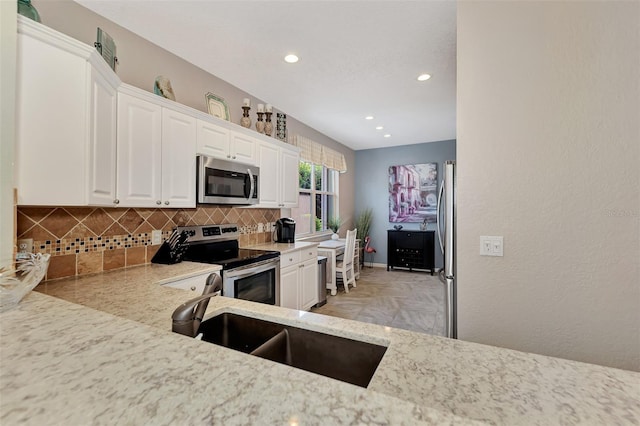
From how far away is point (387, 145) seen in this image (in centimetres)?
633

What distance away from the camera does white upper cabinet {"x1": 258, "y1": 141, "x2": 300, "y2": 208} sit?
3280 mm

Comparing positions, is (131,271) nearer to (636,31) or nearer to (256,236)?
(256,236)

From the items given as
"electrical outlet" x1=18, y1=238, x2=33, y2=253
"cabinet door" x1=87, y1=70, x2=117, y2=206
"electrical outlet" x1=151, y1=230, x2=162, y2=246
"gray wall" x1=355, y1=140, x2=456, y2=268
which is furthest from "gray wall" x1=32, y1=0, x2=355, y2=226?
"gray wall" x1=355, y1=140, x2=456, y2=268

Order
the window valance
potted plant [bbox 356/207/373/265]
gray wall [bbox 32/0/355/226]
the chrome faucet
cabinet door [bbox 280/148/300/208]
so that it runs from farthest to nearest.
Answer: potted plant [bbox 356/207/373/265] → the window valance → cabinet door [bbox 280/148/300/208] → gray wall [bbox 32/0/355/226] → the chrome faucet

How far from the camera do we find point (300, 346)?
1.09m

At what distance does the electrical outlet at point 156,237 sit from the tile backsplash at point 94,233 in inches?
1.0

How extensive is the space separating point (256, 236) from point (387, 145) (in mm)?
3970

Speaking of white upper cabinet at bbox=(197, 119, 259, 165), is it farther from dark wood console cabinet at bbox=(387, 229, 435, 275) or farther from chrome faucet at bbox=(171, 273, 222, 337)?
dark wood console cabinet at bbox=(387, 229, 435, 275)

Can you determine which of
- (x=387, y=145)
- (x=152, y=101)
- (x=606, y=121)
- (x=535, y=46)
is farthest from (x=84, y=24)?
(x=387, y=145)

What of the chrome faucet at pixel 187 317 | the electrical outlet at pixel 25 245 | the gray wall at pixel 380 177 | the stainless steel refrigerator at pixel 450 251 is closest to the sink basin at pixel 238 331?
the chrome faucet at pixel 187 317

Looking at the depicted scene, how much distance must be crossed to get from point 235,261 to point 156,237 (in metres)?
0.70

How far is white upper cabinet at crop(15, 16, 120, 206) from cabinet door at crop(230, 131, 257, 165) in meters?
1.23

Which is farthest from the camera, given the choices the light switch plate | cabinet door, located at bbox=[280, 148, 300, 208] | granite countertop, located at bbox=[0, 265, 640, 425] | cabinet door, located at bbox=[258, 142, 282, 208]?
cabinet door, located at bbox=[280, 148, 300, 208]

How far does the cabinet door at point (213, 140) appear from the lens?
252 centimetres
